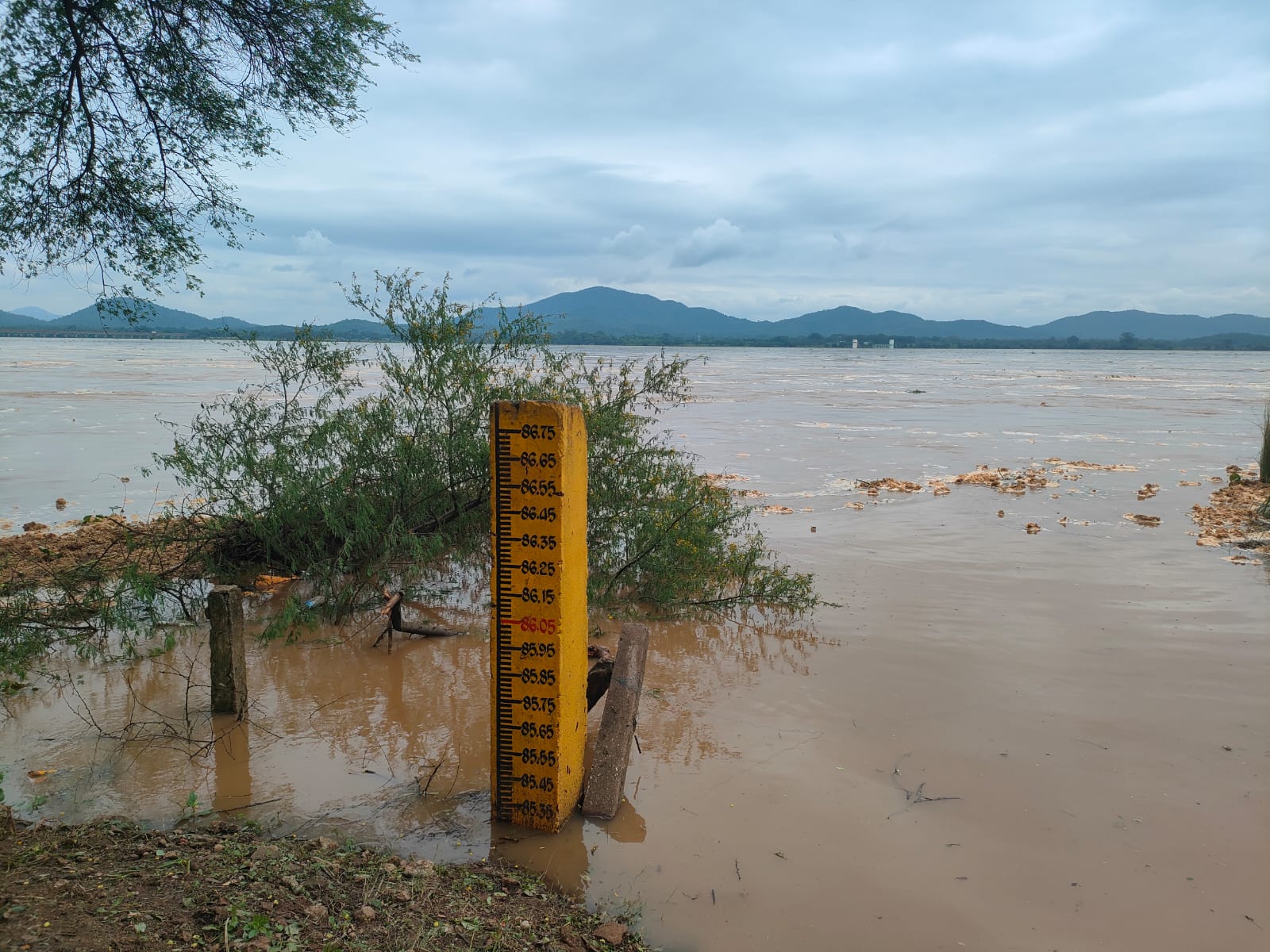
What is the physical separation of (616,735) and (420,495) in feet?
12.5

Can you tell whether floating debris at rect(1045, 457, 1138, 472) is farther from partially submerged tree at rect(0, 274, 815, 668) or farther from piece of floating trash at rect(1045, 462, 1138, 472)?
partially submerged tree at rect(0, 274, 815, 668)

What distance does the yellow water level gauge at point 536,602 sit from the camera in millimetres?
3615

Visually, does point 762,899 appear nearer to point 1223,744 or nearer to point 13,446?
point 1223,744

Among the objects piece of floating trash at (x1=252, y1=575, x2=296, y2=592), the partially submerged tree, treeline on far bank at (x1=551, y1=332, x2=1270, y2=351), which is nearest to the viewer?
the partially submerged tree

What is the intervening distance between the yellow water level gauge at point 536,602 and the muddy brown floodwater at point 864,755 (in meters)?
0.29

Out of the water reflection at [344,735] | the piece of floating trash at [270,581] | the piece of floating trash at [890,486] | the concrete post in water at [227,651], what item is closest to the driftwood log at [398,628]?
the water reflection at [344,735]

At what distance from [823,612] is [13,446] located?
16772 millimetres

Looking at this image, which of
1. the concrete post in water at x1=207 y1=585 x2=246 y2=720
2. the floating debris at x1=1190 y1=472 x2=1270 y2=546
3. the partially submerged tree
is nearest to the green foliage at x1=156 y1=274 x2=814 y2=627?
the partially submerged tree

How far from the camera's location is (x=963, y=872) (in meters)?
3.75

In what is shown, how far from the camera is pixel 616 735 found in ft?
13.6

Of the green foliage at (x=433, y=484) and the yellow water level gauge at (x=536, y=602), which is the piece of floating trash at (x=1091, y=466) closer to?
the green foliage at (x=433, y=484)

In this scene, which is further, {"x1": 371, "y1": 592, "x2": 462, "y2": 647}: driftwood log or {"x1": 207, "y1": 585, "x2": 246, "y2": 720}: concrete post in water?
{"x1": 371, "y1": 592, "x2": 462, "y2": 647}: driftwood log

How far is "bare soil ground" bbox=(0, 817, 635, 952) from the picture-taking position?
2.74 metres

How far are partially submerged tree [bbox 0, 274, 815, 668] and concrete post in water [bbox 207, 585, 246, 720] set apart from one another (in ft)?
6.17
